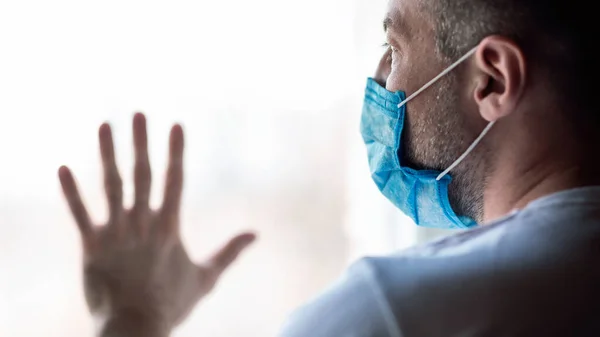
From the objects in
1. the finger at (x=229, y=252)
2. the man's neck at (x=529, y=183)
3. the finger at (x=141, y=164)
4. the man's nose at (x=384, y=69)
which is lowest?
the finger at (x=229, y=252)

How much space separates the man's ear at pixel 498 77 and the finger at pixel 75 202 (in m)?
0.47

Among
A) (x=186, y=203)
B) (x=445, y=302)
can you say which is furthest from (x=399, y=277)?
(x=186, y=203)

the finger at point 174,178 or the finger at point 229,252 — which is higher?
the finger at point 174,178

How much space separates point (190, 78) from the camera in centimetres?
109

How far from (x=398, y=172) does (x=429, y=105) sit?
0.12 metres

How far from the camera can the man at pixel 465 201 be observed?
2.19ft

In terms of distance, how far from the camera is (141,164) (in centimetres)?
80

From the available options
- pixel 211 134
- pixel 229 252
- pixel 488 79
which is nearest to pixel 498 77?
pixel 488 79

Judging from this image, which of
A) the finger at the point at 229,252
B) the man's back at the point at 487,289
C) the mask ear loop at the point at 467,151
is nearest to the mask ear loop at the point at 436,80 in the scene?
the mask ear loop at the point at 467,151

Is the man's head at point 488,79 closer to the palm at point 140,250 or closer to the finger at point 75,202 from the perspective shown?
the palm at point 140,250

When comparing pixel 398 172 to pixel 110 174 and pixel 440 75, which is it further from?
pixel 110 174

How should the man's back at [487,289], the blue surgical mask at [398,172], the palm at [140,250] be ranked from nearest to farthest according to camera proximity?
the man's back at [487,289] → the palm at [140,250] → the blue surgical mask at [398,172]

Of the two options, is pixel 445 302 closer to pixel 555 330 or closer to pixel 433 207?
pixel 555 330

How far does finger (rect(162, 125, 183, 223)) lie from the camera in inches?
31.4
